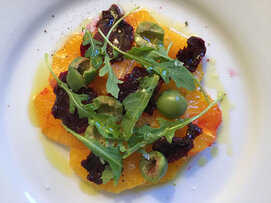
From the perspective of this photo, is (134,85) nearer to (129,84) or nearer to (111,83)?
(129,84)

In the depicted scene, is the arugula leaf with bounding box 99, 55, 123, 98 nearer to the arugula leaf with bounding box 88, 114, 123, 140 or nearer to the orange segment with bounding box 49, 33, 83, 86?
the arugula leaf with bounding box 88, 114, 123, 140

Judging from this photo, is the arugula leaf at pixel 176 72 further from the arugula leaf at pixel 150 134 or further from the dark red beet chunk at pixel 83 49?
the dark red beet chunk at pixel 83 49

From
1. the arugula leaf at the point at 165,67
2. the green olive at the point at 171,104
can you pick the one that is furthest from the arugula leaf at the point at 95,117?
the arugula leaf at the point at 165,67

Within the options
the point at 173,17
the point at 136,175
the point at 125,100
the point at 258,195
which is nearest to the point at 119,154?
the point at 136,175

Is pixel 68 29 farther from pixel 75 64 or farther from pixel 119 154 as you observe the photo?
pixel 119 154

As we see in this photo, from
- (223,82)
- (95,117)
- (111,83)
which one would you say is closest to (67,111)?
(95,117)

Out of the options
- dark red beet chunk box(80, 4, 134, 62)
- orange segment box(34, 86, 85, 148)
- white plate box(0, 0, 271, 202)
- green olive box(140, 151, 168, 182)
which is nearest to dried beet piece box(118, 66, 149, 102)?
dark red beet chunk box(80, 4, 134, 62)

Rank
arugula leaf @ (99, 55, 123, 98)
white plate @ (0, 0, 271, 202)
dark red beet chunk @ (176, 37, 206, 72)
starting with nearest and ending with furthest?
arugula leaf @ (99, 55, 123, 98) → dark red beet chunk @ (176, 37, 206, 72) → white plate @ (0, 0, 271, 202)

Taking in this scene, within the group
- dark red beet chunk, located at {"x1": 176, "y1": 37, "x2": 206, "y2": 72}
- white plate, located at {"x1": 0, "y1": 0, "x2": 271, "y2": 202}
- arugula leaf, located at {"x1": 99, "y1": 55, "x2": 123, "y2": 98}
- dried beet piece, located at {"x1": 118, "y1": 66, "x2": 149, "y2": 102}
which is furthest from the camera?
white plate, located at {"x1": 0, "y1": 0, "x2": 271, "y2": 202}
